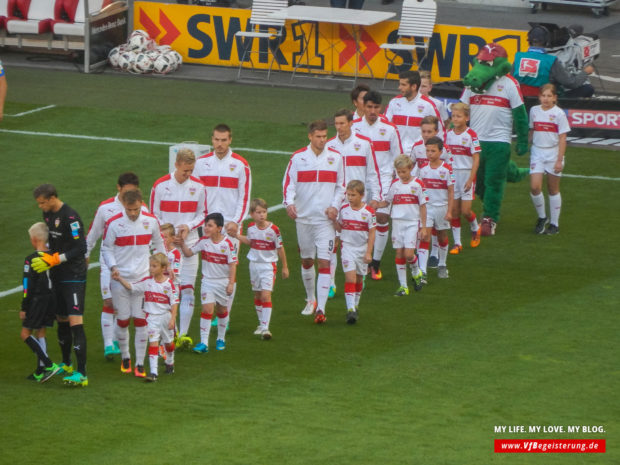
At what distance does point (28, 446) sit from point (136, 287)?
2368 millimetres

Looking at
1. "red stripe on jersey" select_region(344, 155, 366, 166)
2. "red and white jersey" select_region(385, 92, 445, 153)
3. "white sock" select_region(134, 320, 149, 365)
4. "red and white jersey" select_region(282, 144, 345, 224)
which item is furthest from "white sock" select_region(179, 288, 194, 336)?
"red and white jersey" select_region(385, 92, 445, 153)

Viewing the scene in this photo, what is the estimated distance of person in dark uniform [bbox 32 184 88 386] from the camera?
37.3 feet

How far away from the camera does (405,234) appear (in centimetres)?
1484

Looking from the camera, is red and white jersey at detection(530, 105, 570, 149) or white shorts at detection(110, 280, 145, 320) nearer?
white shorts at detection(110, 280, 145, 320)

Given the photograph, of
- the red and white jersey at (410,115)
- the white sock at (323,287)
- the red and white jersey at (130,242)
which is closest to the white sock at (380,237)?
the red and white jersey at (410,115)

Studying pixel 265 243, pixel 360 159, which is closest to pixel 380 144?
pixel 360 159

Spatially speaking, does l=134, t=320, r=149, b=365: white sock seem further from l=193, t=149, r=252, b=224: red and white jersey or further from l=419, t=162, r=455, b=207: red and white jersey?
l=419, t=162, r=455, b=207: red and white jersey

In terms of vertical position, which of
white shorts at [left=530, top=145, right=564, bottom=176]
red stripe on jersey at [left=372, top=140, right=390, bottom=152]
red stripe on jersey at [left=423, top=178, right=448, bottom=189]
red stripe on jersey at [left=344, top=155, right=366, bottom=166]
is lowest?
red stripe on jersey at [left=423, top=178, right=448, bottom=189]

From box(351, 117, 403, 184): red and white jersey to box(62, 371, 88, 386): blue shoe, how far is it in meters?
5.34

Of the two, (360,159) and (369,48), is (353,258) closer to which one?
(360,159)

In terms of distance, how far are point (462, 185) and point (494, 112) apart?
1253 mm

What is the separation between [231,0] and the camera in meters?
32.4

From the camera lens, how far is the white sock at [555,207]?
57.5 ft

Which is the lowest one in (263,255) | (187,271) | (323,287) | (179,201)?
(323,287)
